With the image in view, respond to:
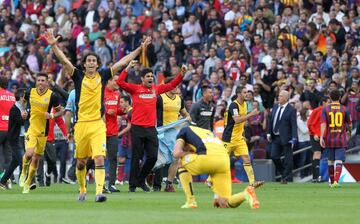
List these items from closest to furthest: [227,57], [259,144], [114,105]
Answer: [114,105] → [259,144] → [227,57]

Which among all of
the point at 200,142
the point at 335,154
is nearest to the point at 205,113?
the point at 335,154

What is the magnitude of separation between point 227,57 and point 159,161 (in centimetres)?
1070

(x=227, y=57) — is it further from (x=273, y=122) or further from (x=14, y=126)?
(x=14, y=126)

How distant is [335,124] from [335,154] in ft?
2.18

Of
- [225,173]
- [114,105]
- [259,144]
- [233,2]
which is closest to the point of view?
[225,173]

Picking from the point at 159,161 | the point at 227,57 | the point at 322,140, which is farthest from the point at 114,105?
the point at 227,57

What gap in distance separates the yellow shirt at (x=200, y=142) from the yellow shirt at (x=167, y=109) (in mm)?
7555

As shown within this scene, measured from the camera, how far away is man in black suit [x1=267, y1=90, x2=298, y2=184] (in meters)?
29.3

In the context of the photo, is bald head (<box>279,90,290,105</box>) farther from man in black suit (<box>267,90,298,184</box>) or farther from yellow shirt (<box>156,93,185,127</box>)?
yellow shirt (<box>156,93,185,127</box>)

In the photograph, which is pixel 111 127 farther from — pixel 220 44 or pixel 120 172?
pixel 220 44

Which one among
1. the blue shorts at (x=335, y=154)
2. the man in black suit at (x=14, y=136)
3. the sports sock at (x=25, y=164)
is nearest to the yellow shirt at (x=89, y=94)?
the sports sock at (x=25, y=164)

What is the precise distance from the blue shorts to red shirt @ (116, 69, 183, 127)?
4757 millimetres

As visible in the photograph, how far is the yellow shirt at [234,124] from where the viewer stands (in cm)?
2552

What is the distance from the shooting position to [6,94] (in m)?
25.4
